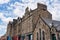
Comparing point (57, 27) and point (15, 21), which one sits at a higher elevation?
point (15, 21)

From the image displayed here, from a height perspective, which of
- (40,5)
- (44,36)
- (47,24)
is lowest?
(44,36)

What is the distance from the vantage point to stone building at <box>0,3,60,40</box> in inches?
1282

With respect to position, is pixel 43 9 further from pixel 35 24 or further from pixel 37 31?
pixel 37 31

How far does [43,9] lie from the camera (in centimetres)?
4147

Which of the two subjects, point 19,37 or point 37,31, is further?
point 19,37

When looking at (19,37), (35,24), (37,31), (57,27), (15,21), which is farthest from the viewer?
(15,21)

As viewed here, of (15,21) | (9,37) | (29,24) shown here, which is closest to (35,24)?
(29,24)

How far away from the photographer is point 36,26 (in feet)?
124

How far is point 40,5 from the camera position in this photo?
41875 mm

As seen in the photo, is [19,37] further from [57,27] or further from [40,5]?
[57,27]

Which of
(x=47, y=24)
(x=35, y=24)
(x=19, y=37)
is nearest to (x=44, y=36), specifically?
(x=47, y=24)

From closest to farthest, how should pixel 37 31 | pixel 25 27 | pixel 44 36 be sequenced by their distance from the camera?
pixel 44 36
pixel 37 31
pixel 25 27

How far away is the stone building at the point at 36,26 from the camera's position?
32566 mm

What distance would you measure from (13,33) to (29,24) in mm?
11646
